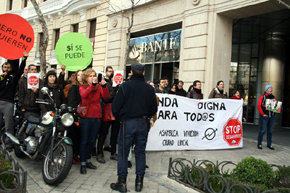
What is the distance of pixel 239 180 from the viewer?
4227mm

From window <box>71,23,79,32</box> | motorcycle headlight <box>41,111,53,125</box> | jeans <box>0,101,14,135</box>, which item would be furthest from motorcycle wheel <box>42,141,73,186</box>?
window <box>71,23,79,32</box>

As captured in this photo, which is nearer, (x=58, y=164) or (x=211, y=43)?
(x=58, y=164)

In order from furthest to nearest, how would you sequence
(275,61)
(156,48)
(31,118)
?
(275,61) → (156,48) → (31,118)

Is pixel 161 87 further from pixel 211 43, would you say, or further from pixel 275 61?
pixel 275 61

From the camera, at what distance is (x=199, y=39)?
11117 mm

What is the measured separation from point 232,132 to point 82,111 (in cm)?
483

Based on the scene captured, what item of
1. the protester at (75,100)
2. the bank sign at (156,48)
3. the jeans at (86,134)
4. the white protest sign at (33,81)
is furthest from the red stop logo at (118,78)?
the bank sign at (156,48)

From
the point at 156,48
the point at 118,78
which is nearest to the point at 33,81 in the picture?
the point at 118,78

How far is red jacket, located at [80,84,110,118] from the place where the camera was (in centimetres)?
497

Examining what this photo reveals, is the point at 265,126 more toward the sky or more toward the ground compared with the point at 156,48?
more toward the ground

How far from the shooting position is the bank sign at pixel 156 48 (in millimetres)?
12930

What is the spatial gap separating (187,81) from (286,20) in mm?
5958

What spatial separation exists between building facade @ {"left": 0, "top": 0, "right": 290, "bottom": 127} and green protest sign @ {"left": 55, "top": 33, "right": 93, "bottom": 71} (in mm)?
4716

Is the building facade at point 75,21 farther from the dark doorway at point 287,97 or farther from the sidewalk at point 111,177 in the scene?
the sidewalk at point 111,177
